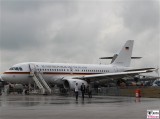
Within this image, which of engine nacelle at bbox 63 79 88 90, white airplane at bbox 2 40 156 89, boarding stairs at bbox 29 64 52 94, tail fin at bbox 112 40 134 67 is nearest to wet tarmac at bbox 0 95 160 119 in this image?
boarding stairs at bbox 29 64 52 94

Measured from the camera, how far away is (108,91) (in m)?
42.2

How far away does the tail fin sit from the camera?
57.4 m

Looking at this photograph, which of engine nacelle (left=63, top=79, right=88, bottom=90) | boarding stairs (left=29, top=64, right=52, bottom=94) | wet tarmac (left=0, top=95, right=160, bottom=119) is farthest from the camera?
engine nacelle (left=63, top=79, right=88, bottom=90)

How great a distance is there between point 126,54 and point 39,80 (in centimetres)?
1886

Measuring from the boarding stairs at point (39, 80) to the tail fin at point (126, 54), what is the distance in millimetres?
16783

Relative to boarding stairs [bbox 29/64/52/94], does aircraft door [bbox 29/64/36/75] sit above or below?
above

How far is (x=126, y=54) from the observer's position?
190ft

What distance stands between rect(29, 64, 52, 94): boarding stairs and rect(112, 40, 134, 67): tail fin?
16783 millimetres

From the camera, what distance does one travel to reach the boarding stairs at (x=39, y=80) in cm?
4241

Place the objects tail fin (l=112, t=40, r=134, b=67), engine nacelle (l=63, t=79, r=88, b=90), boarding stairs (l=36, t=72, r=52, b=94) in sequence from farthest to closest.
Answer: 1. tail fin (l=112, t=40, r=134, b=67)
2. engine nacelle (l=63, t=79, r=88, b=90)
3. boarding stairs (l=36, t=72, r=52, b=94)

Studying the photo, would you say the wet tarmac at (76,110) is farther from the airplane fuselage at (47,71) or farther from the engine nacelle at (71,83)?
the airplane fuselage at (47,71)

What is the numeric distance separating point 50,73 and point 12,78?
4.87m

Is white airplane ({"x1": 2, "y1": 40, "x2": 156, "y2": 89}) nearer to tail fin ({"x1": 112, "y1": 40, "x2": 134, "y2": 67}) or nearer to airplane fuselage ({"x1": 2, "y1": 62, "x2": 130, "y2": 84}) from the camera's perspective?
airplane fuselage ({"x1": 2, "y1": 62, "x2": 130, "y2": 84})

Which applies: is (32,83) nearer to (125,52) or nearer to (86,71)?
(86,71)
